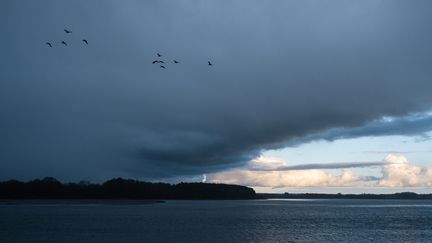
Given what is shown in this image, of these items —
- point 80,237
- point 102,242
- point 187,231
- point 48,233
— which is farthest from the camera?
point 187,231

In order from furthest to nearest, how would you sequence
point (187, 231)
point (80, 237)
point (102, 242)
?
point (187, 231) < point (80, 237) < point (102, 242)

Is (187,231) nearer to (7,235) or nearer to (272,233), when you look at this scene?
(272,233)

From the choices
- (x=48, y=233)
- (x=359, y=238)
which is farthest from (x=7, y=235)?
(x=359, y=238)

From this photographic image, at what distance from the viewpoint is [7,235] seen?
199 ft

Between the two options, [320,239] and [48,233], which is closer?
[320,239]

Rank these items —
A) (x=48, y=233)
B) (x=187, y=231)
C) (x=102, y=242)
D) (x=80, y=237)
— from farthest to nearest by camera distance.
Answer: (x=187, y=231), (x=48, y=233), (x=80, y=237), (x=102, y=242)

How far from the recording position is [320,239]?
6022 centimetres

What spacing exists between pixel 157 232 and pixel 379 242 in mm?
30407

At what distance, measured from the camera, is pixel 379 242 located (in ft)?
190

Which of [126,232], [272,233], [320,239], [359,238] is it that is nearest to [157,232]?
[126,232]

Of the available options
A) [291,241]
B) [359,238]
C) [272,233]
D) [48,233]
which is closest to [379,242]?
[359,238]

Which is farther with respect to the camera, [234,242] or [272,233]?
[272,233]

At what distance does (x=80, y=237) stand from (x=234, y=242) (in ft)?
66.4

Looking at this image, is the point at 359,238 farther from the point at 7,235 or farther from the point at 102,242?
the point at 7,235
